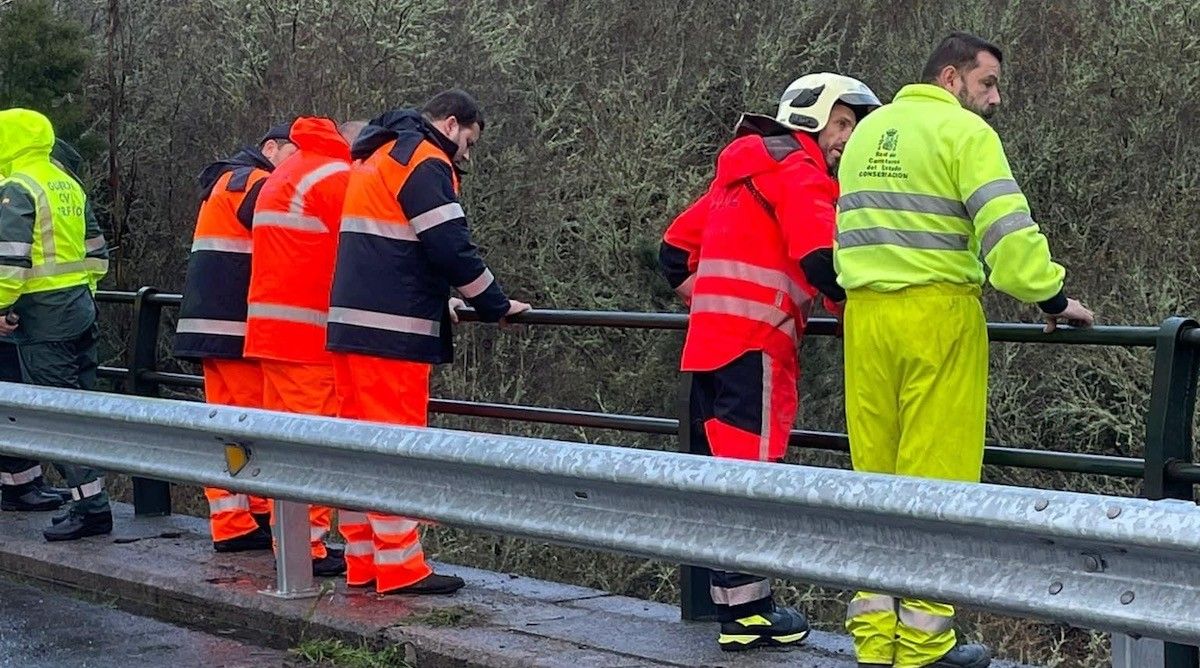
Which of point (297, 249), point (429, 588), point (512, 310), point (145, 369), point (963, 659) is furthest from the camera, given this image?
point (145, 369)

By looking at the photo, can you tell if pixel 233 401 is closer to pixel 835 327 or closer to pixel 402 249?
pixel 402 249

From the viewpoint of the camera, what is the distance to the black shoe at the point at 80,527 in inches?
295

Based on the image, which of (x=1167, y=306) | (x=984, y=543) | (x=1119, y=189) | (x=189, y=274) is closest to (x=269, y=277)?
(x=189, y=274)

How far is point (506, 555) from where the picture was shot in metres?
16.5

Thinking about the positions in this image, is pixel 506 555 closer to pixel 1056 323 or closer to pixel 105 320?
pixel 105 320

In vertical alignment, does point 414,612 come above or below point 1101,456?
below

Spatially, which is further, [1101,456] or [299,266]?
[299,266]

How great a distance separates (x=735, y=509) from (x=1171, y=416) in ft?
4.12

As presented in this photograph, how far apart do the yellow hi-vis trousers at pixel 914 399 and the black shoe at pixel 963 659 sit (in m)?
0.02

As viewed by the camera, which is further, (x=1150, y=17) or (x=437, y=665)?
(x=1150, y=17)

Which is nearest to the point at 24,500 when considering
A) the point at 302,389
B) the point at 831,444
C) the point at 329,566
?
the point at 302,389

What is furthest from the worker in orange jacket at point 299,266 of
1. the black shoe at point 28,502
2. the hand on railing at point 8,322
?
the black shoe at point 28,502

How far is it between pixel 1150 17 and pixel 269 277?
14013 mm

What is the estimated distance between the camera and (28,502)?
8.40 m
